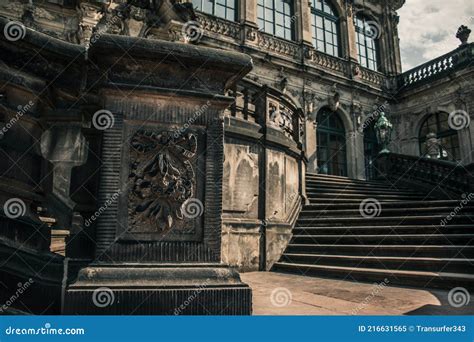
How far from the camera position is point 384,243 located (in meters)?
6.40

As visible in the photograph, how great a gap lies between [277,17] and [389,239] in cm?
1513

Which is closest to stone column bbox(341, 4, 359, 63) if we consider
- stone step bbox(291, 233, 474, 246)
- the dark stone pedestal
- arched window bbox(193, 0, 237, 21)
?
arched window bbox(193, 0, 237, 21)

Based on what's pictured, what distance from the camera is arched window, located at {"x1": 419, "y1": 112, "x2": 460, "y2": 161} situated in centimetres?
1886

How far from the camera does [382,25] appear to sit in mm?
23062

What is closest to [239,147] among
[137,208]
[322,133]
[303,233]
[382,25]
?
[303,233]

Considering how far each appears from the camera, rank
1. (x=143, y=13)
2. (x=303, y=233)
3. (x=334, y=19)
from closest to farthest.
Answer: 1. (x=143, y=13)
2. (x=303, y=233)
3. (x=334, y=19)

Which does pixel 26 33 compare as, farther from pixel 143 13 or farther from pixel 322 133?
pixel 322 133

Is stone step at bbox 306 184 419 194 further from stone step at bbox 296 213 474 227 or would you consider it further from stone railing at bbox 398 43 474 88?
stone railing at bbox 398 43 474 88

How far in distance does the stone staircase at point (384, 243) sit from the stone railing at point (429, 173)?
3.12 metres

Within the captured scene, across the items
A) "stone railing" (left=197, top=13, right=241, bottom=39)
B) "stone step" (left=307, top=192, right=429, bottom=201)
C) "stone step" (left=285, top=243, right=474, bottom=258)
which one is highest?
"stone railing" (left=197, top=13, right=241, bottom=39)

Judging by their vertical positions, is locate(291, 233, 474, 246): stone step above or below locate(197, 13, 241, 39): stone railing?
below

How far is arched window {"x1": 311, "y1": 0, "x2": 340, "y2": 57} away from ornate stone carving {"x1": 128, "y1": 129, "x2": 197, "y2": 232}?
1899 cm

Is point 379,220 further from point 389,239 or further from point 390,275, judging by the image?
point 390,275

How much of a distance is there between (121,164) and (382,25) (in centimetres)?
2485
